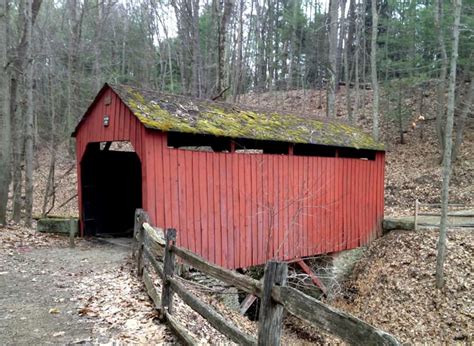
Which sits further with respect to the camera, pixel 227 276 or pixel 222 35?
pixel 222 35

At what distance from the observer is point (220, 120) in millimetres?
8883

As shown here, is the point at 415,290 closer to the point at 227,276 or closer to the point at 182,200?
the point at 182,200

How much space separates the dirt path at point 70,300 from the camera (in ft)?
14.1

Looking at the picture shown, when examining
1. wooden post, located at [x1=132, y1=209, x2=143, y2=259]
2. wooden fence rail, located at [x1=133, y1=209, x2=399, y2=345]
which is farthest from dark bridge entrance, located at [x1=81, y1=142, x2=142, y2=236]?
wooden fence rail, located at [x1=133, y1=209, x2=399, y2=345]

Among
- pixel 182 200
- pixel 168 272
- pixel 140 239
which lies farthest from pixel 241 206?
pixel 168 272

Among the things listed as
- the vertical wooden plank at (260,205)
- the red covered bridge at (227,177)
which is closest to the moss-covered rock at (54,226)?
the red covered bridge at (227,177)

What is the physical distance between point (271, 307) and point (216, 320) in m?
0.84

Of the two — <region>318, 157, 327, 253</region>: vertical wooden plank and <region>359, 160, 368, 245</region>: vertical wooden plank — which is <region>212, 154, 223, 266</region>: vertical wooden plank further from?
<region>359, 160, 368, 245</region>: vertical wooden plank

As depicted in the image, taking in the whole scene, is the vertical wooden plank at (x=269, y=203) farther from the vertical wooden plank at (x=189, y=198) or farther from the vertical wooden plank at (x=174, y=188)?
the vertical wooden plank at (x=174, y=188)

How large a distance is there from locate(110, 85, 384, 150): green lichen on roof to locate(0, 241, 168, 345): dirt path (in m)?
2.94

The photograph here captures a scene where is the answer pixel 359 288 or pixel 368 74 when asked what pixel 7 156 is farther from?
pixel 368 74

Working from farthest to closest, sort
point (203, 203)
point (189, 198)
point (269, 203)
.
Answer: point (269, 203) < point (203, 203) < point (189, 198)

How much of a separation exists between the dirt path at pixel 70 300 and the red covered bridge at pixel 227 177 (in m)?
1.68

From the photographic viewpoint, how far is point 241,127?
9.05 meters
